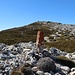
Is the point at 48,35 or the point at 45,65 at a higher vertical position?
Result: the point at 45,65

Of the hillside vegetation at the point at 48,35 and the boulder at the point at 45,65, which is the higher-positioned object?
the boulder at the point at 45,65

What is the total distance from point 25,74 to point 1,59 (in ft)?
14.6

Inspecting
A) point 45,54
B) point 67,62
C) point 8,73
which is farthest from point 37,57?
point 8,73

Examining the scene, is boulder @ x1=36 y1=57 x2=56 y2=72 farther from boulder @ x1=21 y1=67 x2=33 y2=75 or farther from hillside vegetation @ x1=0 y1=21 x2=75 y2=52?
hillside vegetation @ x1=0 y1=21 x2=75 y2=52

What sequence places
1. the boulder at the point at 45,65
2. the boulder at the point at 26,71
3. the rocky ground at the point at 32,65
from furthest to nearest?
the boulder at the point at 45,65 < the rocky ground at the point at 32,65 < the boulder at the point at 26,71

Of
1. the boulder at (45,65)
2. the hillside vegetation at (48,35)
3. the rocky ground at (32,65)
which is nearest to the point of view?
the rocky ground at (32,65)

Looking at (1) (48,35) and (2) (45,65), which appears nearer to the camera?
(2) (45,65)

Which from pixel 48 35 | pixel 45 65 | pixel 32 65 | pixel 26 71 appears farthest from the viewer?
pixel 48 35

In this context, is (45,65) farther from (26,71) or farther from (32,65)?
(26,71)

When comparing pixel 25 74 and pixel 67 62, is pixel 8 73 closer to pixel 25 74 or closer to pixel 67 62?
pixel 25 74

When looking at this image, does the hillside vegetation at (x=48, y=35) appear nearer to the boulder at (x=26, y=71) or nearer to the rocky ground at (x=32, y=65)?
the rocky ground at (x=32, y=65)

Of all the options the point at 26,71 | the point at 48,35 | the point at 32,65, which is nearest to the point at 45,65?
the point at 32,65

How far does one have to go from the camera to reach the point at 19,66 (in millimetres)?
21969

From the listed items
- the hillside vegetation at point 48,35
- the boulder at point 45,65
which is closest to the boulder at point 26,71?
the boulder at point 45,65
